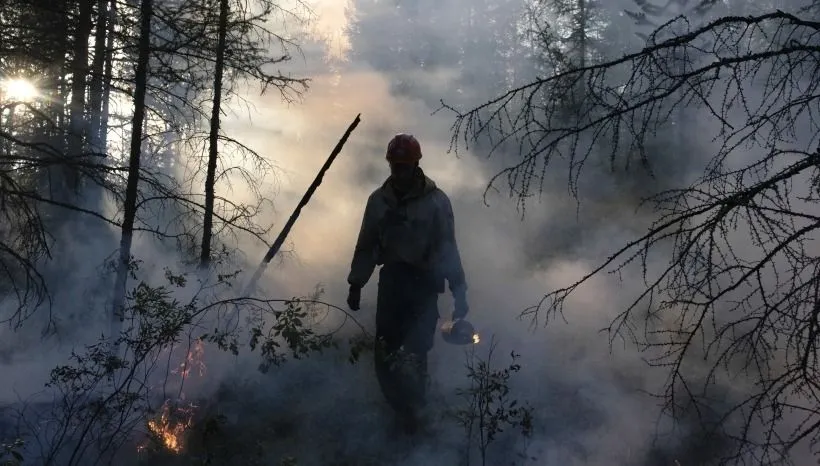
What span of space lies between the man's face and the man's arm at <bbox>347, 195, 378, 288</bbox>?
32 cm

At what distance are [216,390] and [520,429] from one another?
3.17 metres

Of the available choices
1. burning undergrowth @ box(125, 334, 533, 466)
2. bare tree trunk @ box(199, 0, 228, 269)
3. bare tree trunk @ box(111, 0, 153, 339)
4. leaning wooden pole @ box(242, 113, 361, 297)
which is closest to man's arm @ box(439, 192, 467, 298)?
burning undergrowth @ box(125, 334, 533, 466)

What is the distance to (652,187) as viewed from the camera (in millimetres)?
20859

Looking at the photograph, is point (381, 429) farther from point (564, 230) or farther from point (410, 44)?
point (410, 44)

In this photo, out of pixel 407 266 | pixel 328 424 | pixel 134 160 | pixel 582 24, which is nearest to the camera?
pixel 407 266

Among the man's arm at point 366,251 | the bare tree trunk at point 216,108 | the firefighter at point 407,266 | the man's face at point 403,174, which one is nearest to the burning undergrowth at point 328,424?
the firefighter at point 407,266

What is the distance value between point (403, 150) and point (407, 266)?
1.09 meters

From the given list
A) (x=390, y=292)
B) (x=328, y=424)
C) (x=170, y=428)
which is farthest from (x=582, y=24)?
(x=170, y=428)

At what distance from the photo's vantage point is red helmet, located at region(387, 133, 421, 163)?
4551 mm

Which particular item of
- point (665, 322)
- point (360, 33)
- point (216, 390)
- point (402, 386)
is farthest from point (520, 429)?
point (360, 33)

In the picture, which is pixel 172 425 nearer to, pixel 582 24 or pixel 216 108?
pixel 216 108

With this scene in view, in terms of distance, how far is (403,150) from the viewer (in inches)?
179

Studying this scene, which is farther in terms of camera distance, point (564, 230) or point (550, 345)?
point (564, 230)

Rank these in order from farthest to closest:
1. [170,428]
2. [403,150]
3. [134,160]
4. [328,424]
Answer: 1. [134,160]
2. [328,424]
3. [170,428]
4. [403,150]
